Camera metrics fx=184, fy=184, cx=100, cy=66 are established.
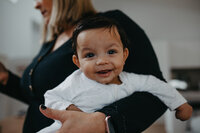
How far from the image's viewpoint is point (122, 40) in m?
0.48

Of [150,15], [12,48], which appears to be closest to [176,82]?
[150,15]

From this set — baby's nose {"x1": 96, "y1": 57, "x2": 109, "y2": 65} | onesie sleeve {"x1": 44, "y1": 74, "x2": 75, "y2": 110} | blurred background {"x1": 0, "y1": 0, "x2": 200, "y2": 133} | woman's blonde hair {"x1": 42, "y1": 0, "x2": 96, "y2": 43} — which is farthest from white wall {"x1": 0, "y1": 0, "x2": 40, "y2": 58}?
baby's nose {"x1": 96, "y1": 57, "x2": 109, "y2": 65}

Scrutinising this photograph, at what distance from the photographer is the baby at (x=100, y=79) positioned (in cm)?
44

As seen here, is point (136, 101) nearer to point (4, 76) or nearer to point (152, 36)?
point (4, 76)

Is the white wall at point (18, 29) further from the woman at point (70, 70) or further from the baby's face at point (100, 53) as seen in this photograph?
the baby's face at point (100, 53)

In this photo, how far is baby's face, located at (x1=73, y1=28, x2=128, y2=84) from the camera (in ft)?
1.43

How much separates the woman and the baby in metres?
0.03

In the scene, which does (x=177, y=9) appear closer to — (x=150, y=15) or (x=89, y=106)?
(x=150, y=15)

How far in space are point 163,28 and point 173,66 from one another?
1.85 feet

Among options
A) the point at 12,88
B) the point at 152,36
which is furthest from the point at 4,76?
the point at 152,36

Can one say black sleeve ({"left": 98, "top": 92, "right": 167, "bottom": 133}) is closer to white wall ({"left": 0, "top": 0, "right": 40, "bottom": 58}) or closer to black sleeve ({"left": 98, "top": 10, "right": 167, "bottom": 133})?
black sleeve ({"left": 98, "top": 10, "right": 167, "bottom": 133})

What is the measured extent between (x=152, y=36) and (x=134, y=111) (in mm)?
2296

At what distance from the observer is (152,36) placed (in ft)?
8.57

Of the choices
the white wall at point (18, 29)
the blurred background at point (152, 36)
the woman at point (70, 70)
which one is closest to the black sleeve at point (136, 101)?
the woman at point (70, 70)
